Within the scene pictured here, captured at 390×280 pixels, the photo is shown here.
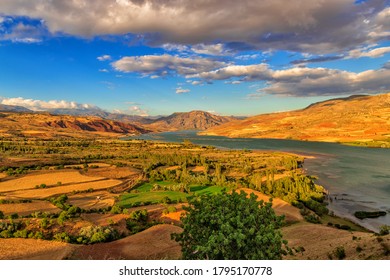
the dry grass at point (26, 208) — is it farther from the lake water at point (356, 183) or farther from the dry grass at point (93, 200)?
the lake water at point (356, 183)

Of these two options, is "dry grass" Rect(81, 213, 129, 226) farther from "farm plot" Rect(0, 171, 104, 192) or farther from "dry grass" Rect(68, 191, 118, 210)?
"farm plot" Rect(0, 171, 104, 192)

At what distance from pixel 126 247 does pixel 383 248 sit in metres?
24.2

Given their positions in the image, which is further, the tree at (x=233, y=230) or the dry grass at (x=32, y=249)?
the dry grass at (x=32, y=249)

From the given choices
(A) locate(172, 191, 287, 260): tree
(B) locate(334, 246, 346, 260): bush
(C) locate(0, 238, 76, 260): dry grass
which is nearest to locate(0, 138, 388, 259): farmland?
(C) locate(0, 238, 76, 260): dry grass

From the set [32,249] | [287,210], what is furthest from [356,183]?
[32,249]

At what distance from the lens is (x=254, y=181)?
221ft

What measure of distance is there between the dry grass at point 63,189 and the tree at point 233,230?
52.5 meters

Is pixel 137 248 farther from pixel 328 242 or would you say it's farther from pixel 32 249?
pixel 328 242

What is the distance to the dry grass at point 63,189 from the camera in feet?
193

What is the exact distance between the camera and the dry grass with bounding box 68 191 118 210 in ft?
168

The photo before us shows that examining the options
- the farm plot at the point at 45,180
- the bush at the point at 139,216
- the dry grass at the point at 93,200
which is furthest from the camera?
the farm plot at the point at 45,180

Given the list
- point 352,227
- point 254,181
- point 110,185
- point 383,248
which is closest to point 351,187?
point 254,181

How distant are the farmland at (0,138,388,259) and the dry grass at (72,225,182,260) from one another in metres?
0.10

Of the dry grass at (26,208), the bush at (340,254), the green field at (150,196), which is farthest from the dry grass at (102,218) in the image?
the bush at (340,254)
